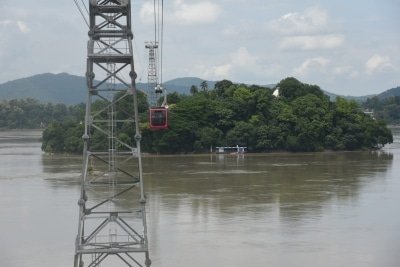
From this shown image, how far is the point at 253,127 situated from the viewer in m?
67.3

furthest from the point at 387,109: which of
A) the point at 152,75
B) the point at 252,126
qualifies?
the point at 152,75

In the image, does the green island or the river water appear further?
the green island

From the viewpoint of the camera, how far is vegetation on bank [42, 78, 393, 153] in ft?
219

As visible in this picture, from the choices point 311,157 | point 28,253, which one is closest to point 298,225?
point 28,253

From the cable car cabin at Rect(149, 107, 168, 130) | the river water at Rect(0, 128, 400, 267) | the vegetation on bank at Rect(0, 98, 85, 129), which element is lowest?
the river water at Rect(0, 128, 400, 267)

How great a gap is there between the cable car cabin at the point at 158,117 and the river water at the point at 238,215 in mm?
3785

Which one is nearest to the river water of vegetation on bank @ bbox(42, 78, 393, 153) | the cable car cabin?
the cable car cabin

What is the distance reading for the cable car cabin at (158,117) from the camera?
64.3 ft

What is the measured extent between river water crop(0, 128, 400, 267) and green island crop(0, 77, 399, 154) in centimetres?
1387

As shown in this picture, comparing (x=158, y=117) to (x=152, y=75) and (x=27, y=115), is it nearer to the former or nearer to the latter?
(x=152, y=75)

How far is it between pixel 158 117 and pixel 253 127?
4801cm

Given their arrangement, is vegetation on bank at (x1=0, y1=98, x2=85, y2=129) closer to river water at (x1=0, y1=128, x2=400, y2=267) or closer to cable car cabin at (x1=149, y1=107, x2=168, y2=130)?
river water at (x1=0, y1=128, x2=400, y2=267)

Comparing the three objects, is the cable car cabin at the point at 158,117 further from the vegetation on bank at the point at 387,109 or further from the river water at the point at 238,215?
the vegetation on bank at the point at 387,109

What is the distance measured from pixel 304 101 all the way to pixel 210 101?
890 cm
